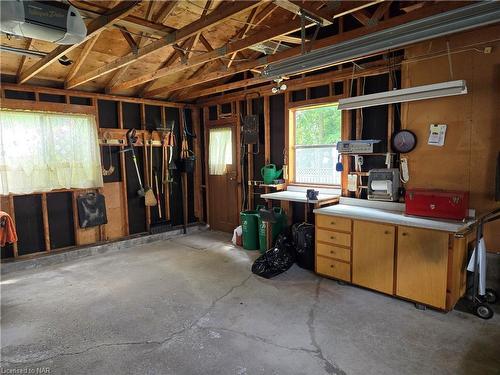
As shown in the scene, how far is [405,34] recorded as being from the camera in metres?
2.17

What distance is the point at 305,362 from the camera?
2283 millimetres

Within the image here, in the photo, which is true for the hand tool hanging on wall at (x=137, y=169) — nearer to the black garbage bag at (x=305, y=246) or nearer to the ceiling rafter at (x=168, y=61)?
the ceiling rafter at (x=168, y=61)

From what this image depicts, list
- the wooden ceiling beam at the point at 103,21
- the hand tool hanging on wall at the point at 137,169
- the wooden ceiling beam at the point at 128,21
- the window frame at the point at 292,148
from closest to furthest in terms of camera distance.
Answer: the wooden ceiling beam at the point at 103,21 → the wooden ceiling beam at the point at 128,21 → the window frame at the point at 292,148 → the hand tool hanging on wall at the point at 137,169

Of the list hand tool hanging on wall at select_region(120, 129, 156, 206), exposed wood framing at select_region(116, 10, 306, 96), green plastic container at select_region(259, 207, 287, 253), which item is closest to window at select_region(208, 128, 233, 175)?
hand tool hanging on wall at select_region(120, 129, 156, 206)

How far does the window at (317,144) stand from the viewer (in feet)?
14.8

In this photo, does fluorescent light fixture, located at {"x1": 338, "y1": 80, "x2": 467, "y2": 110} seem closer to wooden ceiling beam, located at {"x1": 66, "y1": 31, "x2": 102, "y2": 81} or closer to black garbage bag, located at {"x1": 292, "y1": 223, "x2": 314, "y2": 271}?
black garbage bag, located at {"x1": 292, "y1": 223, "x2": 314, "y2": 271}

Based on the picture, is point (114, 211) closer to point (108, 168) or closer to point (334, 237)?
point (108, 168)

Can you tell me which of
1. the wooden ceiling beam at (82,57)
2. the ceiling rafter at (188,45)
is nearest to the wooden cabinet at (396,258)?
the ceiling rafter at (188,45)

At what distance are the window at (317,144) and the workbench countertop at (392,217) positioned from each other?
2.41 feet

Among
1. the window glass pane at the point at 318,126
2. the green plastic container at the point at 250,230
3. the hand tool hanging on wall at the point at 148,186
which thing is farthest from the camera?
the hand tool hanging on wall at the point at 148,186

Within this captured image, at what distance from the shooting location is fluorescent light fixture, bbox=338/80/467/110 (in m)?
2.94

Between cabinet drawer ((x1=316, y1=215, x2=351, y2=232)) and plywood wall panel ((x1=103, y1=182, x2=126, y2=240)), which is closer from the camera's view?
cabinet drawer ((x1=316, y1=215, x2=351, y2=232))

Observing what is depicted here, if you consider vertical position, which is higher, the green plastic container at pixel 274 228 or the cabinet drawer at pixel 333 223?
the cabinet drawer at pixel 333 223

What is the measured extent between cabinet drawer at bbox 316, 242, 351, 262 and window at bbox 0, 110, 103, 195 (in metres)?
3.61
